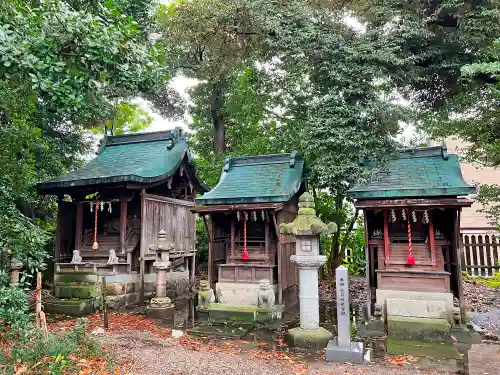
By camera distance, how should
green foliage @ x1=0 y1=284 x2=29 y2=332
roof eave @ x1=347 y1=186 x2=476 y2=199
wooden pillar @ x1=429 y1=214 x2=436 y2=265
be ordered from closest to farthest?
green foliage @ x1=0 y1=284 x2=29 y2=332 < roof eave @ x1=347 y1=186 x2=476 y2=199 < wooden pillar @ x1=429 y1=214 x2=436 y2=265

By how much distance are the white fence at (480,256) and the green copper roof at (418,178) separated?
683 cm

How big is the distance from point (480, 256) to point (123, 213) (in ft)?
49.3

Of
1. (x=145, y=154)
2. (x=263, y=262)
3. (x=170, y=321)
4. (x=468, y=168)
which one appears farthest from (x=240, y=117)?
(x=468, y=168)

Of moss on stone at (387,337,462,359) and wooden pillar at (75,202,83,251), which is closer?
moss on stone at (387,337,462,359)

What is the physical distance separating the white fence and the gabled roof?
12258 mm

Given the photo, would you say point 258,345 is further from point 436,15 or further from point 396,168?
point 436,15

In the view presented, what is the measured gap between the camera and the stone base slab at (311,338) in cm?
793

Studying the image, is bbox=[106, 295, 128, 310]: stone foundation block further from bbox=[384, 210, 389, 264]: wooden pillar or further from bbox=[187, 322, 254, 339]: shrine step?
bbox=[384, 210, 389, 264]: wooden pillar

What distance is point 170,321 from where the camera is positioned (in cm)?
1064

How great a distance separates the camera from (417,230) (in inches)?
409

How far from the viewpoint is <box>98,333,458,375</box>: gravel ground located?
6.42 meters

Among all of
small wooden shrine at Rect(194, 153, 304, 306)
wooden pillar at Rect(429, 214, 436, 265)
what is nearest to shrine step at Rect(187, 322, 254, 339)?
small wooden shrine at Rect(194, 153, 304, 306)

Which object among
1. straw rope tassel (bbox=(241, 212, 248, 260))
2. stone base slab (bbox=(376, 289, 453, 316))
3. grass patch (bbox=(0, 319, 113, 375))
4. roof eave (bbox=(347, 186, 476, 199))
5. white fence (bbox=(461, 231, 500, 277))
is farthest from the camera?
white fence (bbox=(461, 231, 500, 277))

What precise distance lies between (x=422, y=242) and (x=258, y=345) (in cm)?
550
